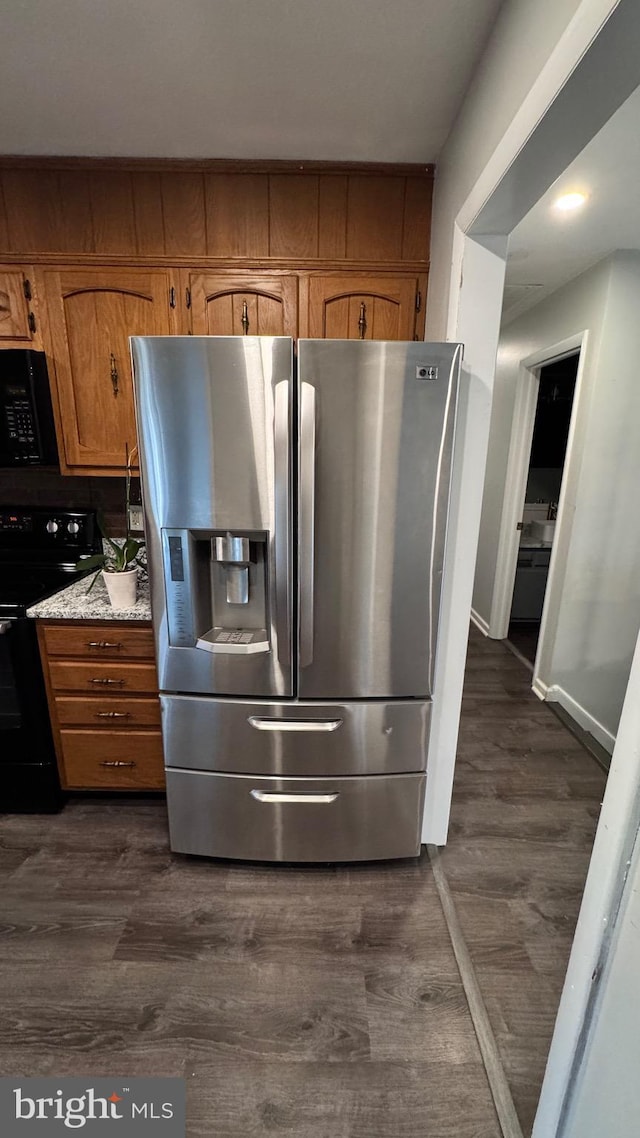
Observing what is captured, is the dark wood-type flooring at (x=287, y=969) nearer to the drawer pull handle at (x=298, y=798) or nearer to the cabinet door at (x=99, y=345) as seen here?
the drawer pull handle at (x=298, y=798)

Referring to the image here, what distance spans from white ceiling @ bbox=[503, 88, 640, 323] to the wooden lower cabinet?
91.7 inches

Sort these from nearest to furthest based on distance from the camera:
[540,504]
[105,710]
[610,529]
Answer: [105,710] → [610,529] → [540,504]

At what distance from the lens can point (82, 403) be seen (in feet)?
6.14

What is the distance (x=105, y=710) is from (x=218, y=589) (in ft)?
2.57

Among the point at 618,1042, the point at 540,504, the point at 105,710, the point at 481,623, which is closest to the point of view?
the point at 618,1042

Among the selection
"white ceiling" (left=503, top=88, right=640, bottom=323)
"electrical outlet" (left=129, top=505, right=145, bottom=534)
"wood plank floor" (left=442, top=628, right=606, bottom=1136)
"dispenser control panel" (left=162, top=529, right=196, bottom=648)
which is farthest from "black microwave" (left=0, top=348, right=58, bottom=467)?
"wood plank floor" (left=442, top=628, right=606, bottom=1136)

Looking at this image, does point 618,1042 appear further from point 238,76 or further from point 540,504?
point 540,504

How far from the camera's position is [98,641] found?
170 centimetres

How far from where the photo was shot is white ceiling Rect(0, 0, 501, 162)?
3.70ft

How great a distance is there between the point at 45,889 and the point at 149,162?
2.69 m

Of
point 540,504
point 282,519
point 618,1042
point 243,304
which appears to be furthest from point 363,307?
point 540,504

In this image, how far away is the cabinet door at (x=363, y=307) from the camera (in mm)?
1769

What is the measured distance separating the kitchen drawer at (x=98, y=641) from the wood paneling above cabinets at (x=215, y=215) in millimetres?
1472

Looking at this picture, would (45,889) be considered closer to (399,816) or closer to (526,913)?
(399,816)
